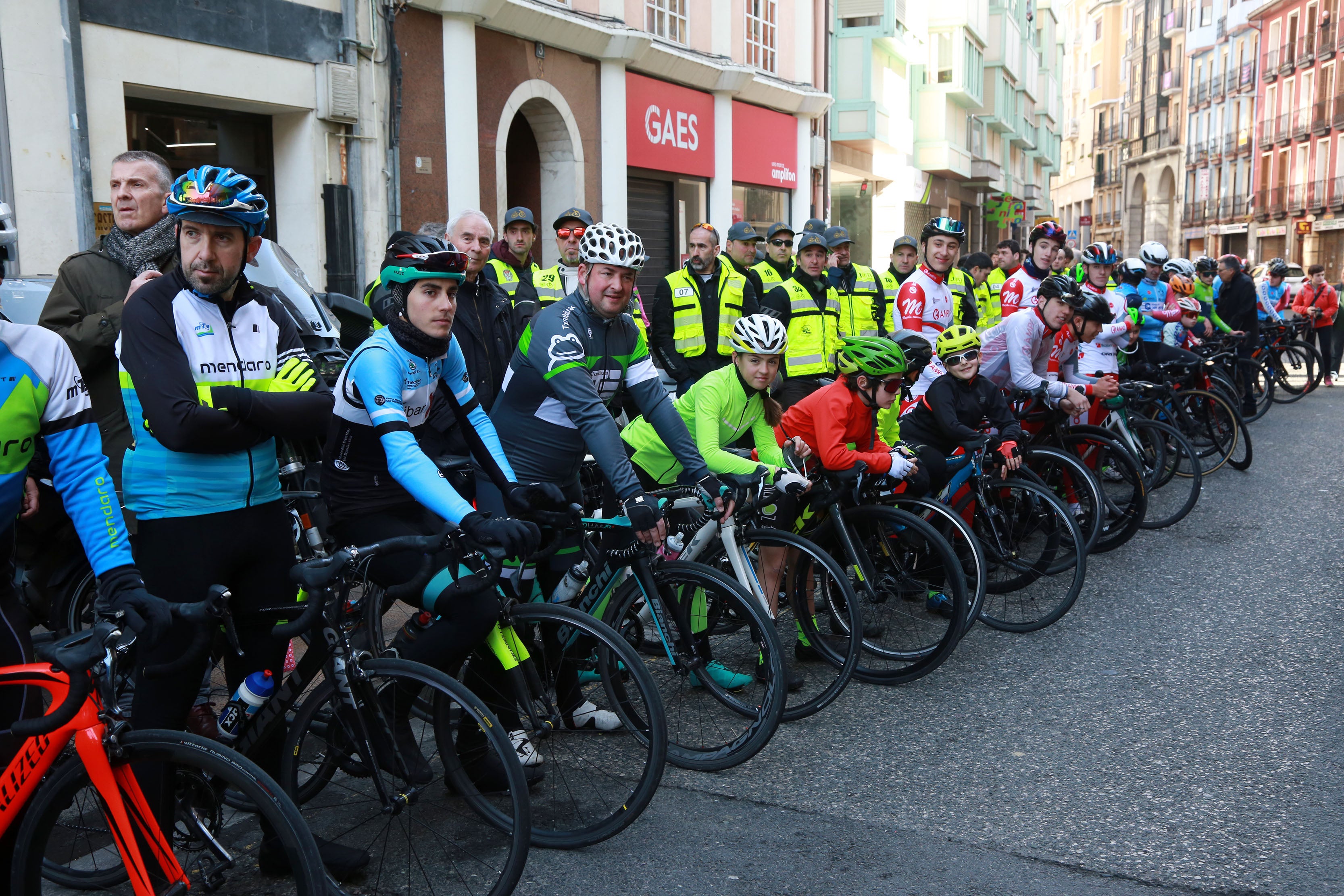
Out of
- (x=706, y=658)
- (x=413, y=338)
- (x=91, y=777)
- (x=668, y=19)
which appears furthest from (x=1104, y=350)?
(x=668, y=19)

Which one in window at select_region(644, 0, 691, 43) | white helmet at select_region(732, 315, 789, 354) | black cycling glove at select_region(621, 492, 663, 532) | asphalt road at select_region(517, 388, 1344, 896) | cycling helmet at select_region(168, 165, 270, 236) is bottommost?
asphalt road at select_region(517, 388, 1344, 896)

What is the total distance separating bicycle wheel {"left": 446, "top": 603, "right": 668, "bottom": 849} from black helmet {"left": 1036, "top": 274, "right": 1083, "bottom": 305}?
458cm

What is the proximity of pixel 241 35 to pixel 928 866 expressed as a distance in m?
9.86

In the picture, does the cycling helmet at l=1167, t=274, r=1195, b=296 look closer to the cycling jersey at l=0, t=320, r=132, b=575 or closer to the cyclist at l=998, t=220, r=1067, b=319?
the cyclist at l=998, t=220, r=1067, b=319

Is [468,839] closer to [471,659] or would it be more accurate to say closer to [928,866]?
[471,659]

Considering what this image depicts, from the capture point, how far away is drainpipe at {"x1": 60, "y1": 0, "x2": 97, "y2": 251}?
9.00 m

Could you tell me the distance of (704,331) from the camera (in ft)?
30.1

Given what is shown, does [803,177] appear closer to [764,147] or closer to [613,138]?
[764,147]

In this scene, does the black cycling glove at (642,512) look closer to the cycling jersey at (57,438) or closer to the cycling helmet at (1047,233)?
the cycling jersey at (57,438)

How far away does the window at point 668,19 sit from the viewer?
17.2 m

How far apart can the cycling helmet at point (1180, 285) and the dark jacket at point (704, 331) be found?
→ 4.82 meters

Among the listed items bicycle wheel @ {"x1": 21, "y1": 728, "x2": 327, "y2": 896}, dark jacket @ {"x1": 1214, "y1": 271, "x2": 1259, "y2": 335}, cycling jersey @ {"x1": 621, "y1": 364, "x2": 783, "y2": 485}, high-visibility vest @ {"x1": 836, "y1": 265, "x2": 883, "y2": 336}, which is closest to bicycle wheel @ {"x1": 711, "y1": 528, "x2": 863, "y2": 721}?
cycling jersey @ {"x1": 621, "y1": 364, "x2": 783, "y2": 485}

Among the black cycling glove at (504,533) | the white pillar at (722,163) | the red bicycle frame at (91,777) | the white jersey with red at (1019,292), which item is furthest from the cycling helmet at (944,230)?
the white pillar at (722,163)

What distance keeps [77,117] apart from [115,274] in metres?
5.52
